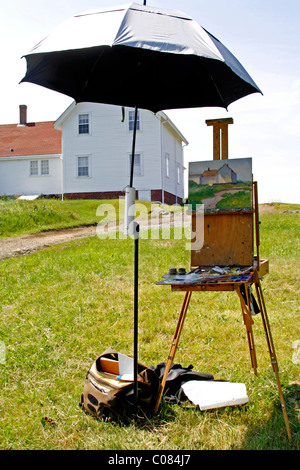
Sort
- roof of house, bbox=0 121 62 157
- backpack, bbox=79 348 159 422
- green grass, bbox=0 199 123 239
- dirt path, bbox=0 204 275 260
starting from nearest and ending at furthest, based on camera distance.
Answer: backpack, bbox=79 348 159 422, dirt path, bbox=0 204 275 260, green grass, bbox=0 199 123 239, roof of house, bbox=0 121 62 157

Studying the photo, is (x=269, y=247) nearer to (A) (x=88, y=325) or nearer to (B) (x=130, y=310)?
(B) (x=130, y=310)

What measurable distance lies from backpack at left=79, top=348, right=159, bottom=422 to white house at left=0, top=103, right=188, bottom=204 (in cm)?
2074

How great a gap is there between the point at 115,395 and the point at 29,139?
27.2 metres

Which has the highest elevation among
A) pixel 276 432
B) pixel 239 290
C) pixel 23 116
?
pixel 23 116

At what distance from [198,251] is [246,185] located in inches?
28.0

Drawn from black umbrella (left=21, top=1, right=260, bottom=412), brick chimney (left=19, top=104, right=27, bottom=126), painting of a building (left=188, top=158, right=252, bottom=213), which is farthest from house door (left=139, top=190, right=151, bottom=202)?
painting of a building (left=188, top=158, right=252, bottom=213)

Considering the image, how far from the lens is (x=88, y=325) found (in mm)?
5879

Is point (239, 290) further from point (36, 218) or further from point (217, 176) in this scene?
point (36, 218)

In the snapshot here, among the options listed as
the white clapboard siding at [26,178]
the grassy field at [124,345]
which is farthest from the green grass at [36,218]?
the white clapboard siding at [26,178]

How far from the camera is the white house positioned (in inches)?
963

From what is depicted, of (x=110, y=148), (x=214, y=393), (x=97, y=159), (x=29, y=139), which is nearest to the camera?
(x=214, y=393)

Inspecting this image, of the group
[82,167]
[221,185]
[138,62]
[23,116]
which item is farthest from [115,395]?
[23,116]

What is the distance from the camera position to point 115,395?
352 cm

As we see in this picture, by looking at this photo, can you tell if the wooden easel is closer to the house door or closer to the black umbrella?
the black umbrella
